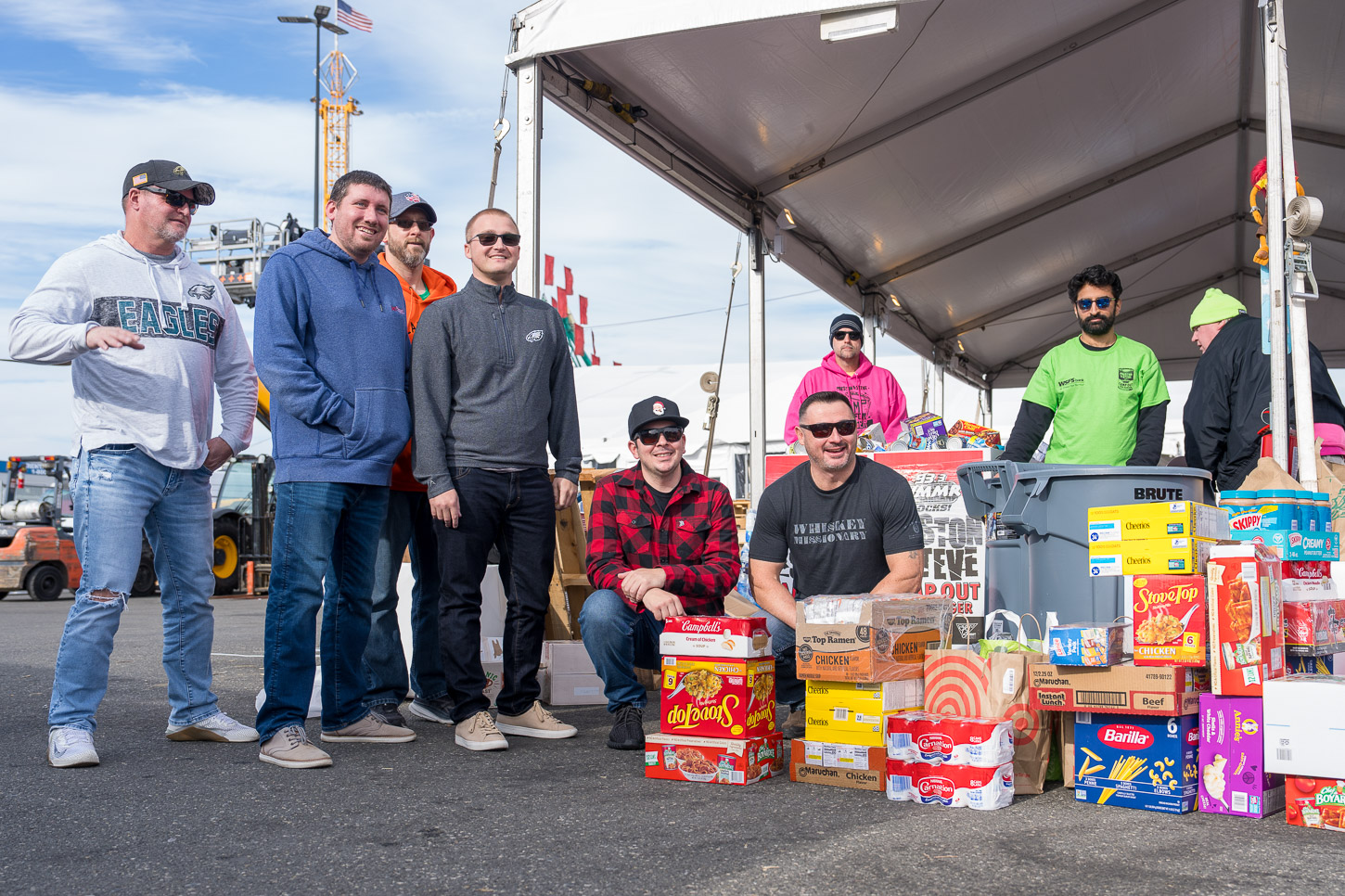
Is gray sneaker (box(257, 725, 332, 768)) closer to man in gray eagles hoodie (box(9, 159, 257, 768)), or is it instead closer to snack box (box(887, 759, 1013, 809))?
man in gray eagles hoodie (box(9, 159, 257, 768))

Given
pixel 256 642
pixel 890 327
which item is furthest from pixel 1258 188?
pixel 256 642

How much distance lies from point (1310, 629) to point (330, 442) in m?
3.06

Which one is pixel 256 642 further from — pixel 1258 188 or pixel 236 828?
pixel 1258 188

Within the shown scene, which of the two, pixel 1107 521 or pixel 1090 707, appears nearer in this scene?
pixel 1090 707

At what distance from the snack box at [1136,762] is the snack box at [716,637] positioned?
0.96 meters

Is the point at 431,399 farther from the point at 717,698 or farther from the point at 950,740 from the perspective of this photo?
the point at 950,740

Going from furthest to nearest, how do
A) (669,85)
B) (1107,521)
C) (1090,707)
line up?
(669,85) < (1107,521) < (1090,707)

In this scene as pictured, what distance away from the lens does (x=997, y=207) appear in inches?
359

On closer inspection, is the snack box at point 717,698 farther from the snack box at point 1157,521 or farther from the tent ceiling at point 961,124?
the tent ceiling at point 961,124

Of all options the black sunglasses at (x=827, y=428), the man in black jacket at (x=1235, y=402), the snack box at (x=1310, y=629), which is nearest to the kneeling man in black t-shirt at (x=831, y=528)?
the black sunglasses at (x=827, y=428)

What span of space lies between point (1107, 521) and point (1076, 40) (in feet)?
14.9

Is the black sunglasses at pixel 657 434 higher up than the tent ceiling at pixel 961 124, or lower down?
lower down

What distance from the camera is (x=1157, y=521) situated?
3.14m

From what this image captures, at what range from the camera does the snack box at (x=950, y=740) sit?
298 cm
